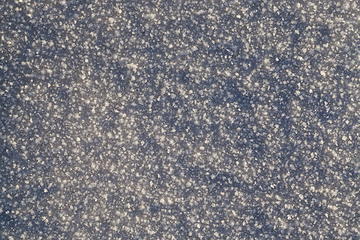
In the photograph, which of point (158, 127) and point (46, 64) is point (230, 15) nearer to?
point (158, 127)

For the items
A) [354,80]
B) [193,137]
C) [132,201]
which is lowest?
[132,201]

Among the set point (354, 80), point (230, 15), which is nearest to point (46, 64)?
point (230, 15)

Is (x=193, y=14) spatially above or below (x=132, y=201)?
above

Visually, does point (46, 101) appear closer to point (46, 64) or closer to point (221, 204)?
point (46, 64)

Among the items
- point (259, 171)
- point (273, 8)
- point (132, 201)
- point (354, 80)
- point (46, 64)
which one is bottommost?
point (132, 201)

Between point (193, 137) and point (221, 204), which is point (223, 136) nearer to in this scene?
point (193, 137)

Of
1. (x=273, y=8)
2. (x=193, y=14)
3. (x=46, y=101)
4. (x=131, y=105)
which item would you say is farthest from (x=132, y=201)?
(x=273, y=8)
